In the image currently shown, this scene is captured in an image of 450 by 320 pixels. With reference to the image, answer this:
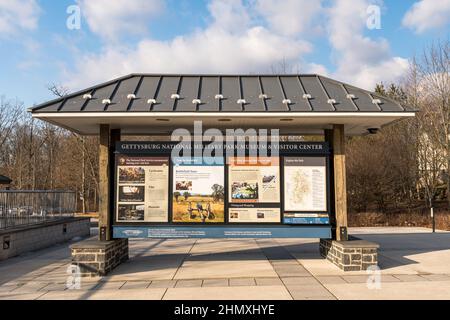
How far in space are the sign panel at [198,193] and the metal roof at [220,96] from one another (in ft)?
5.35

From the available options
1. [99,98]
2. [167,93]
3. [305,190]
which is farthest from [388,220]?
[99,98]

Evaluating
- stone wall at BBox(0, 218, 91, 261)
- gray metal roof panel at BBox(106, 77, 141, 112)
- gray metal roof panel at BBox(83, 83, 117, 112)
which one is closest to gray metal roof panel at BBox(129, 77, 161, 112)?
gray metal roof panel at BBox(106, 77, 141, 112)

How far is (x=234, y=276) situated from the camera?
27.1 feet

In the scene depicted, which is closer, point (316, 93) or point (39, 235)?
point (316, 93)

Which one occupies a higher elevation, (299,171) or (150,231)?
(299,171)

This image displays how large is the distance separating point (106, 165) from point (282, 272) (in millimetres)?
4872

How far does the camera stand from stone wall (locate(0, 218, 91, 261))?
11.2 m

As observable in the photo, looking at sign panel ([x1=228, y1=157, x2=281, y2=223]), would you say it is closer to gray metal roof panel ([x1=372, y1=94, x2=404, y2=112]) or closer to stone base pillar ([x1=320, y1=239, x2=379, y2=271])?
stone base pillar ([x1=320, y1=239, x2=379, y2=271])

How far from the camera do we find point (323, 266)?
9.22 meters

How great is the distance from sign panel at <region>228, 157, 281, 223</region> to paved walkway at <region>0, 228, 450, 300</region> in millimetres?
1274

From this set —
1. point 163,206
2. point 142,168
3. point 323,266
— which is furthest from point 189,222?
point 323,266

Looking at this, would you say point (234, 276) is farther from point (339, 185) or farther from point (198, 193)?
point (339, 185)

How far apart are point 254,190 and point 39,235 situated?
27.7 feet
